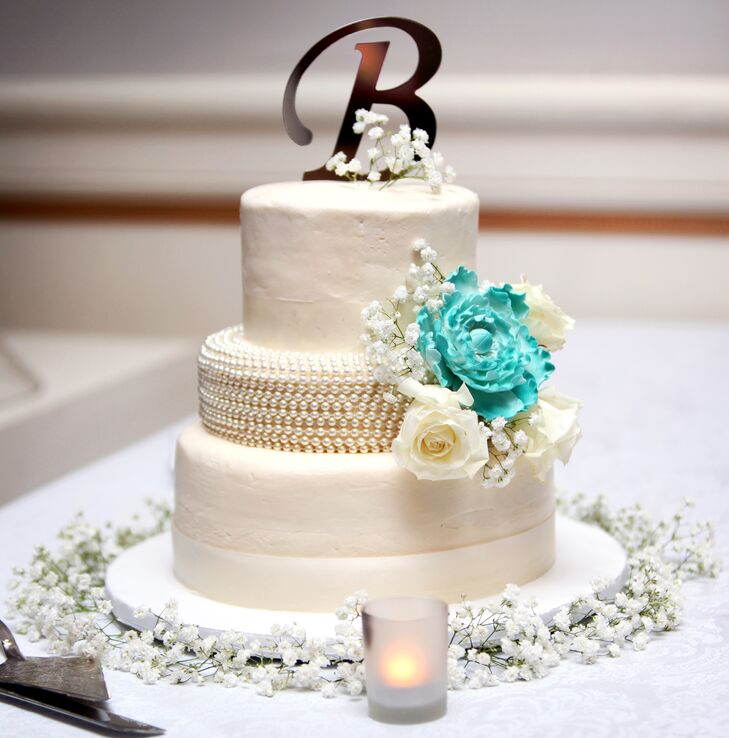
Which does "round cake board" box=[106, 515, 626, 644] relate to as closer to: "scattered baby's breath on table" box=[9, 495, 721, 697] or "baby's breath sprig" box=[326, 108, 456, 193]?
"scattered baby's breath on table" box=[9, 495, 721, 697]

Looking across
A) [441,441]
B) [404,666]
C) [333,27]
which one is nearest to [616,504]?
[441,441]

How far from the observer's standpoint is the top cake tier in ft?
3.93

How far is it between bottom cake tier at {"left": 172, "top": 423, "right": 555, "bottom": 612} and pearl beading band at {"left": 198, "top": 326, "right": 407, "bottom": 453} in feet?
0.05

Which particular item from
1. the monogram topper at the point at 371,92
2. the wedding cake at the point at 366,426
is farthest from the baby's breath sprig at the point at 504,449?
the monogram topper at the point at 371,92

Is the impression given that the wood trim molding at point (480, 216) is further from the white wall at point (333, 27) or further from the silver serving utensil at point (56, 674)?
the silver serving utensil at point (56, 674)

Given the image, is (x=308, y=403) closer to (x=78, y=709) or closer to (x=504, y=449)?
(x=504, y=449)

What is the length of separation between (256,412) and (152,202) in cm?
190

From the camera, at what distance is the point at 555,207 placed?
9.30 ft

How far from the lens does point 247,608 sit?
120 cm

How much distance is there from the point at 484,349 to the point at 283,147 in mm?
1876

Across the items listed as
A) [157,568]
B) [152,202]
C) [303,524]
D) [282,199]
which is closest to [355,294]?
[282,199]

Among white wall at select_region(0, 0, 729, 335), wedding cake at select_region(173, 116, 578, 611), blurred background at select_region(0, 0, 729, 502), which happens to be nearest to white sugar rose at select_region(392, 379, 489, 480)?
wedding cake at select_region(173, 116, 578, 611)

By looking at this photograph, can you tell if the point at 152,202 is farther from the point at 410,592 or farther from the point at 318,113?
the point at 410,592

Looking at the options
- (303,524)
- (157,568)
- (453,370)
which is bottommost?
(157,568)
